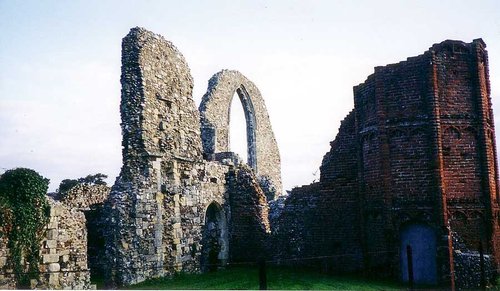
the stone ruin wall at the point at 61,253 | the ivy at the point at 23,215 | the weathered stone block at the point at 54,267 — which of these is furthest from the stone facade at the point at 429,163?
the ivy at the point at 23,215

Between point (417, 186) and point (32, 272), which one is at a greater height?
point (417, 186)

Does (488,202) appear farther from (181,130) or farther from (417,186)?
(181,130)

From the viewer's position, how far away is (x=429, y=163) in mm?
13383

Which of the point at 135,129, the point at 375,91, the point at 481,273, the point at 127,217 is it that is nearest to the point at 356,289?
the point at 481,273

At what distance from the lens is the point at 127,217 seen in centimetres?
1435

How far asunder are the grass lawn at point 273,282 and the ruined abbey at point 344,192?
485 mm

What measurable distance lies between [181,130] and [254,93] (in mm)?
12440

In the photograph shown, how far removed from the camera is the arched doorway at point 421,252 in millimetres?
13180

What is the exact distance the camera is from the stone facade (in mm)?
13227

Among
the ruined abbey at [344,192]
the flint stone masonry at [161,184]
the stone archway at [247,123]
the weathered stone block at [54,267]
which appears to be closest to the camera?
the weathered stone block at [54,267]

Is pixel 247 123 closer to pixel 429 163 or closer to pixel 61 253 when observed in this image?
pixel 429 163

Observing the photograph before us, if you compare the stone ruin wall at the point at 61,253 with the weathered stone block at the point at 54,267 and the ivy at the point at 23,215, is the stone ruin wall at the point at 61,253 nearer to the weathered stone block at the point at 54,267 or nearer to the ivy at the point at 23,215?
the weathered stone block at the point at 54,267

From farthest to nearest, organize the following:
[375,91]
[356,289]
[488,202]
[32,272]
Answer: [375,91] → [488,202] → [356,289] → [32,272]

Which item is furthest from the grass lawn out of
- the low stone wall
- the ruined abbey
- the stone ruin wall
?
the low stone wall
